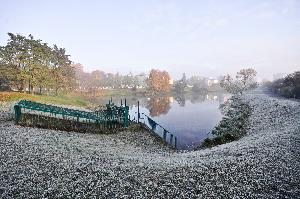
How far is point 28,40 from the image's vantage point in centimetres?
6031

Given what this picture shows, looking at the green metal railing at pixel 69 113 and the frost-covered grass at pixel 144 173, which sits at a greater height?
the green metal railing at pixel 69 113

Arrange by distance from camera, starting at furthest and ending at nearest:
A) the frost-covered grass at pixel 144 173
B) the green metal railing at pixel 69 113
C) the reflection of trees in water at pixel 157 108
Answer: the reflection of trees in water at pixel 157 108, the green metal railing at pixel 69 113, the frost-covered grass at pixel 144 173

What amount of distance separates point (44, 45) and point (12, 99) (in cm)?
2595

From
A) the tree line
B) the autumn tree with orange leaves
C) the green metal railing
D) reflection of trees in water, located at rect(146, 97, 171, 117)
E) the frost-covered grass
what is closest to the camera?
the frost-covered grass

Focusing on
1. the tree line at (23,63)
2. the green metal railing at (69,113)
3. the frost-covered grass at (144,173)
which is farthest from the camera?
the tree line at (23,63)

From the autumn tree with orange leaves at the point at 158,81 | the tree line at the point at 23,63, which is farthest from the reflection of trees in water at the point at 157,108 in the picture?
the autumn tree with orange leaves at the point at 158,81

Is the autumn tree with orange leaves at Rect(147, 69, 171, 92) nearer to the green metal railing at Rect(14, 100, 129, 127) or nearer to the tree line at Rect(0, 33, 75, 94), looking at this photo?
the tree line at Rect(0, 33, 75, 94)

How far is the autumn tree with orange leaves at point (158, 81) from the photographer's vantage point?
149 metres

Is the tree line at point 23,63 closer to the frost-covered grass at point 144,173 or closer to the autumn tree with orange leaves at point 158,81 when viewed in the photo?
the frost-covered grass at point 144,173

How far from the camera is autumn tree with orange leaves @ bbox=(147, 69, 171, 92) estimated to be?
14888 centimetres

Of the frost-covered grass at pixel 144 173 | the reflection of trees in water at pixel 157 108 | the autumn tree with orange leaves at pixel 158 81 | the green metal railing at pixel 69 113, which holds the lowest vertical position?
the reflection of trees in water at pixel 157 108

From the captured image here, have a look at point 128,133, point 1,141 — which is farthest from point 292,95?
point 1,141

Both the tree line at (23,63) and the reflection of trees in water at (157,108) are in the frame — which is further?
the reflection of trees in water at (157,108)

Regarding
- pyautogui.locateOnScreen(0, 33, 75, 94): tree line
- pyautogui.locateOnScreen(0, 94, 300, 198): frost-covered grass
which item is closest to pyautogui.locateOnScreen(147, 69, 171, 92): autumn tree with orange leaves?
pyautogui.locateOnScreen(0, 33, 75, 94): tree line
